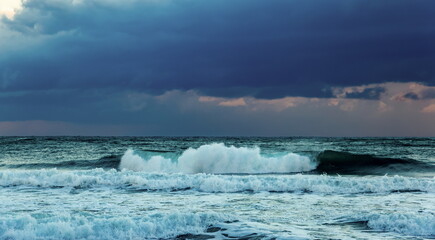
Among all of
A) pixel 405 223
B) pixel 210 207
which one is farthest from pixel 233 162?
pixel 405 223

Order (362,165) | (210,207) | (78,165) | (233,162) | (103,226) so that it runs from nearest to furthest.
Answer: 1. (103,226)
2. (210,207)
3. (233,162)
4. (362,165)
5. (78,165)

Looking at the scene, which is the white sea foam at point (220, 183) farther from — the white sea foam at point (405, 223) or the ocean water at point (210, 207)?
the white sea foam at point (405, 223)

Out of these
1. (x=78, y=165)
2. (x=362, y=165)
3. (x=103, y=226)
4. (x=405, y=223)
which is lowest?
(x=78, y=165)

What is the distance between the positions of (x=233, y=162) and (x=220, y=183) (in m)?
9.49

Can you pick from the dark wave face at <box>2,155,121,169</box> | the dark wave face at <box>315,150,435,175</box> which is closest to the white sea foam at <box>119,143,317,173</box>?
the dark wave face at <box>315,150,435,175</box>

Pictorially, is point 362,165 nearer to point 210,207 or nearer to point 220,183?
point 220,183

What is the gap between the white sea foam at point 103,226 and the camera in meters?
9.08

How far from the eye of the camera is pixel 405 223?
9562 millimetres

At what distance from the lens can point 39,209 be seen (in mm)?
11656

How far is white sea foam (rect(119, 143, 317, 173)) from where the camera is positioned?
24.8 m

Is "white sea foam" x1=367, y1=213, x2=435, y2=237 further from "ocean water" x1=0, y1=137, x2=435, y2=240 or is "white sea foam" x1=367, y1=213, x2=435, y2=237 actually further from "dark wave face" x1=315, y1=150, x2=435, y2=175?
"dark wave face" x1=315, y1=150, x2=435, y2=175

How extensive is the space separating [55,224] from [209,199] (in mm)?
5428

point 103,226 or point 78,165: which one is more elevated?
point 103,226

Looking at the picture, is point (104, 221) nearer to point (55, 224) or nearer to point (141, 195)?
point (55, 224)
